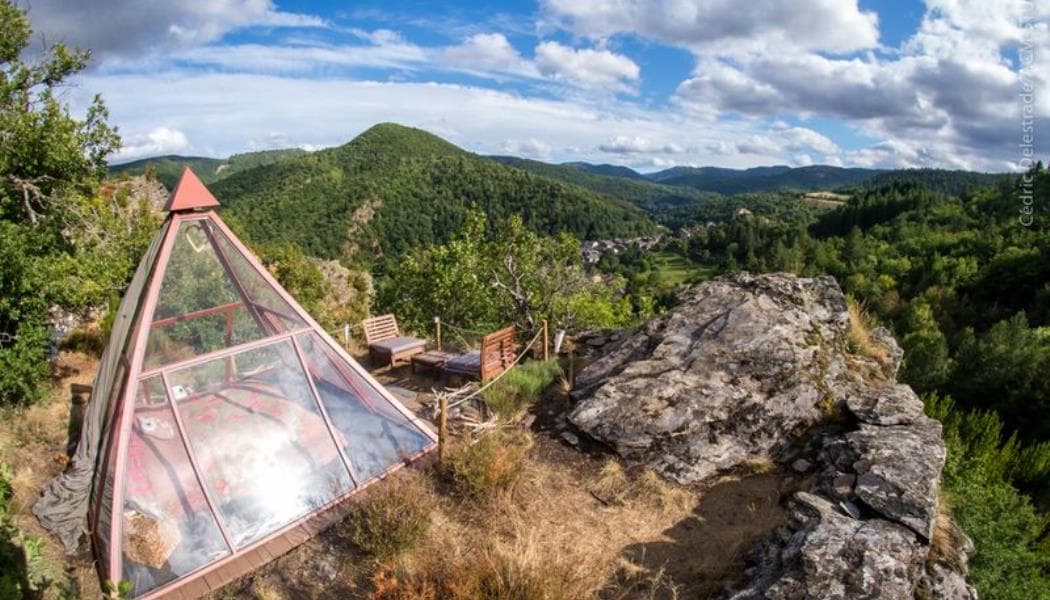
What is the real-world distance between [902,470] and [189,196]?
708cm

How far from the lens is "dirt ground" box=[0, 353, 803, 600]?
4.51m

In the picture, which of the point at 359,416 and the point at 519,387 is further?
the point at 519,387

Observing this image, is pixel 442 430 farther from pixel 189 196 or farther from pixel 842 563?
pixel 842 563

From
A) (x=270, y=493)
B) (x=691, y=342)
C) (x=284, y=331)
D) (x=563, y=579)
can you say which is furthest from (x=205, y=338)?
(x=691, y=342)

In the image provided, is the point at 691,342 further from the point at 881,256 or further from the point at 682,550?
the point at 881,256

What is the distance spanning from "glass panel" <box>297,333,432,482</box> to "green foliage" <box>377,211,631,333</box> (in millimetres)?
5534

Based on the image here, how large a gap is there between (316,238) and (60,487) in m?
92.1

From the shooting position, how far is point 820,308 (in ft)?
26.3

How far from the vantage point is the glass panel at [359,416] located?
596 centimetres

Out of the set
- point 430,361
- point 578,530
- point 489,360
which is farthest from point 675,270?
point 578,530

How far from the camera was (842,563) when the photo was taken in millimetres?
3551

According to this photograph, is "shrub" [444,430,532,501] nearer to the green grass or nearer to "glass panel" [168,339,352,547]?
"glass panel" [168,339,352,547]

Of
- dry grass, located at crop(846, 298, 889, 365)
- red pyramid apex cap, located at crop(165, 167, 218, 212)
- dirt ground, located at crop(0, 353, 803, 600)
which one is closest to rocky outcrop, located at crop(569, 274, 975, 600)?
dry grass, located at crop(846, 298, 889, 365)

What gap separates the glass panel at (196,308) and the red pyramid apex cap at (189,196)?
0.65 ft
